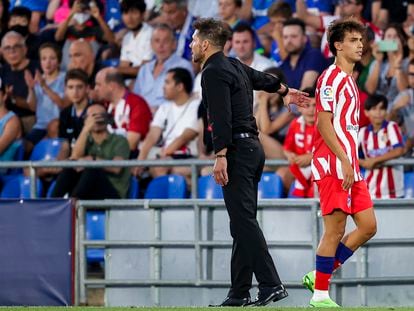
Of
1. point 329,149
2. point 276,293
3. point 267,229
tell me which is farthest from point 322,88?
point 267,229

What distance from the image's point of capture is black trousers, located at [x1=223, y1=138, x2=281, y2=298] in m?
8.55

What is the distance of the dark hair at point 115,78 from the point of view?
557 inches

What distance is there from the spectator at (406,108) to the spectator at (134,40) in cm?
350

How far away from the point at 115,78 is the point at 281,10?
2.12 meters

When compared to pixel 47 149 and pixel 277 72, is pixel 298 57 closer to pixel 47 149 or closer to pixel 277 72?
pixel 277 72

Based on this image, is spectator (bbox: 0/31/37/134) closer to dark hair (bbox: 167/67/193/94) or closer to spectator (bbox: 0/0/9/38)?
spectator (bbox: 0/0/9/38)

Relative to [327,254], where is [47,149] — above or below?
above

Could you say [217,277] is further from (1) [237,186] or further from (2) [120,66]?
(2) [120,66]

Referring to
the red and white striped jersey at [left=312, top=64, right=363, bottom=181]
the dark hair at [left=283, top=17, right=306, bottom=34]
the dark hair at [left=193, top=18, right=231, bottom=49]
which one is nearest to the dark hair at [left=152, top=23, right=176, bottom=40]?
the dark hair at [left=283, top=17, right=306, bottom=34]

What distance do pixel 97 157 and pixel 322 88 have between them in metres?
5.44

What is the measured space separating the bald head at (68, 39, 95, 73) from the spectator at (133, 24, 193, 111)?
0.85 m

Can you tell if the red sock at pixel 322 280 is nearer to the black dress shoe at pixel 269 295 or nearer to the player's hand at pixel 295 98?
the black dress shoe at pixel 269 295

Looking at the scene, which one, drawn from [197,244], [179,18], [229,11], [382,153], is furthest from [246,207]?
[179,18]

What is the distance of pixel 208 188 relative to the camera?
1272 centimetres
